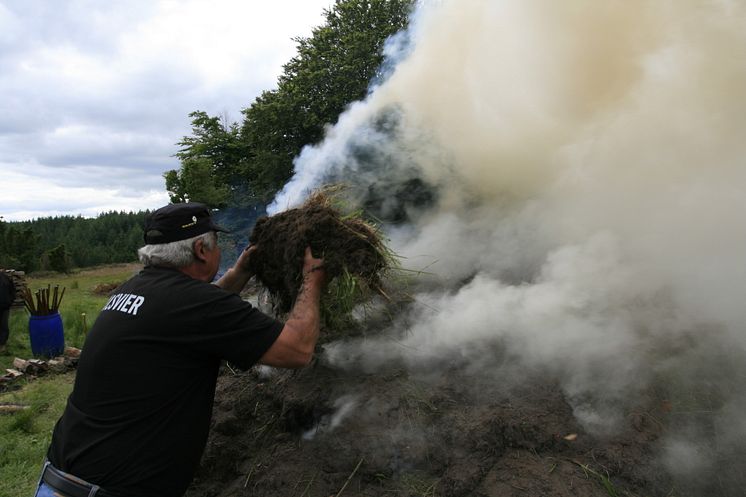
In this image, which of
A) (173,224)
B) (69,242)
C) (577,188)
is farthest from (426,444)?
(69,242)

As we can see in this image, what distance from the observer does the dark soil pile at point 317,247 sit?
9.94 ft

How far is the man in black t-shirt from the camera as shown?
2213 mm

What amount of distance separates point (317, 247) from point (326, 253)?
0.08 m

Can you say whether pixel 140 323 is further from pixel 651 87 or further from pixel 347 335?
pixel 651 87

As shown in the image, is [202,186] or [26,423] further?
[202,186]

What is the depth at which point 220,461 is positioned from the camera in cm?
343

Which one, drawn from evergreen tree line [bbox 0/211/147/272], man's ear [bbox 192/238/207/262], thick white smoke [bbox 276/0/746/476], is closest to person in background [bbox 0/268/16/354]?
thick white smoke [bbox 276/0/746/476]

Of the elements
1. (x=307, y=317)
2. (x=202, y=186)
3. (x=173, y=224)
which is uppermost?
(x=202, y=186)

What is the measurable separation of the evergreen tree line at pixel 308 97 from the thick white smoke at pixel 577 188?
6345 mm

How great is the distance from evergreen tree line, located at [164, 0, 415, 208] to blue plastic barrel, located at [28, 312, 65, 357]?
299 inches

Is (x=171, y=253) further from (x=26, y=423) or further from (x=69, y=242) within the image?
(x=69, y=242)

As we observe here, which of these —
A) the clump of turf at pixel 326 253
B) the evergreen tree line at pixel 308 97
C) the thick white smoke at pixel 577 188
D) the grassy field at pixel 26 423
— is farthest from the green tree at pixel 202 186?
the clump of turf at pixel 326 253

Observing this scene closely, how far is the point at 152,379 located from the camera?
88.3 inches

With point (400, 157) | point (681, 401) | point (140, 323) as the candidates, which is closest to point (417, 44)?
point (400, 157)
